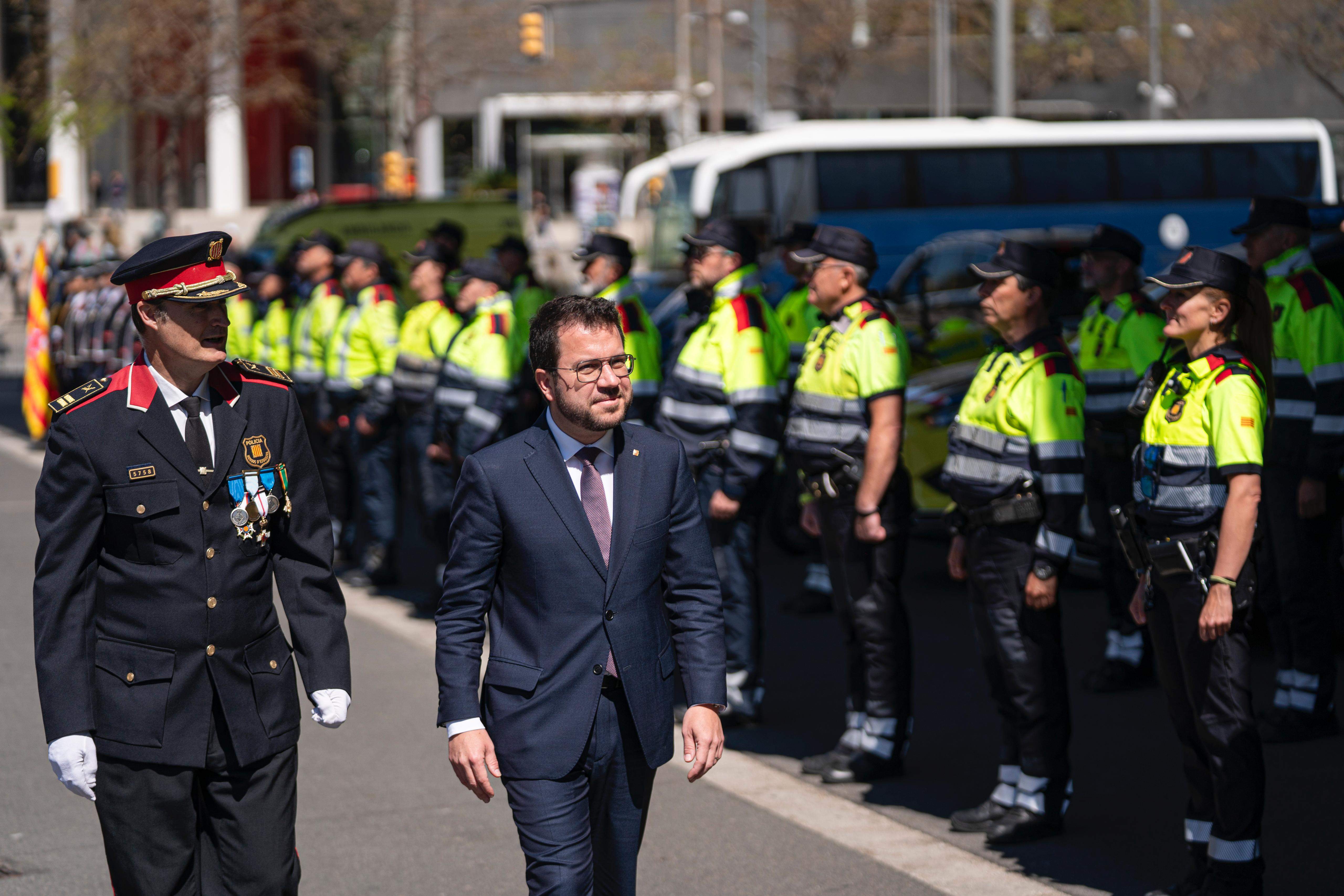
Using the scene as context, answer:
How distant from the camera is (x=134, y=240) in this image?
45.0 metres

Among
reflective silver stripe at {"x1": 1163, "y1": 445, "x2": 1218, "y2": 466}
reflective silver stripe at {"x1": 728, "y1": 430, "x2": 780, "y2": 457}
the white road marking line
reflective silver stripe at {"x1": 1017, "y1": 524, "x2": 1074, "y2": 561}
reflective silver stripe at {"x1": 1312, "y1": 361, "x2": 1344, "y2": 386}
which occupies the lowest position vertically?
the white road marking line

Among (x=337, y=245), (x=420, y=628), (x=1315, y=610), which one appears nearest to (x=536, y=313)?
(x=1315, y=610)

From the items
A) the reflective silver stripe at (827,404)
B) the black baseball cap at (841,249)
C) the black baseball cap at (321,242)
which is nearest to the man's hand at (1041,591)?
the reflective silver stripe at (827,404)

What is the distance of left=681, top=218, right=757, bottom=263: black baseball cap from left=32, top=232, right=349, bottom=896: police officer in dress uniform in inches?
151

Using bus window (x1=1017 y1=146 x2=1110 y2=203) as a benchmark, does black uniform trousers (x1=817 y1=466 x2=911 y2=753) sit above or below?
below

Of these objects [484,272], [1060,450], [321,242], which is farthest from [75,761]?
[321,242]

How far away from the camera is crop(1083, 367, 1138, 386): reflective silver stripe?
7832 mm

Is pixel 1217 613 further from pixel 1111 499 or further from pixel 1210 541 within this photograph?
pixel 1111 499

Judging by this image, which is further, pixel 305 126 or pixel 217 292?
pixel 305 126

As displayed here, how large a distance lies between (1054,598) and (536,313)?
2.48m

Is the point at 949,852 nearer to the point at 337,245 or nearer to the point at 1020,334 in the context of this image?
the point at 1020,334

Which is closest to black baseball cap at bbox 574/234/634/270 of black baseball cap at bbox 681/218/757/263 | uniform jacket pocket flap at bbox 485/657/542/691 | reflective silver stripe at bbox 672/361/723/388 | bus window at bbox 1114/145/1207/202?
black baseball cap at bbox 681/218/757/263

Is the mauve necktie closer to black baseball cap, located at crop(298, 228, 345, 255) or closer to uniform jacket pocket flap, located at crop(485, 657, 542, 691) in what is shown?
uniform jacket pocket flap, located at crop(485, 657, 542, 691)

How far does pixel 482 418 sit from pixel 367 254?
83.2 inches
